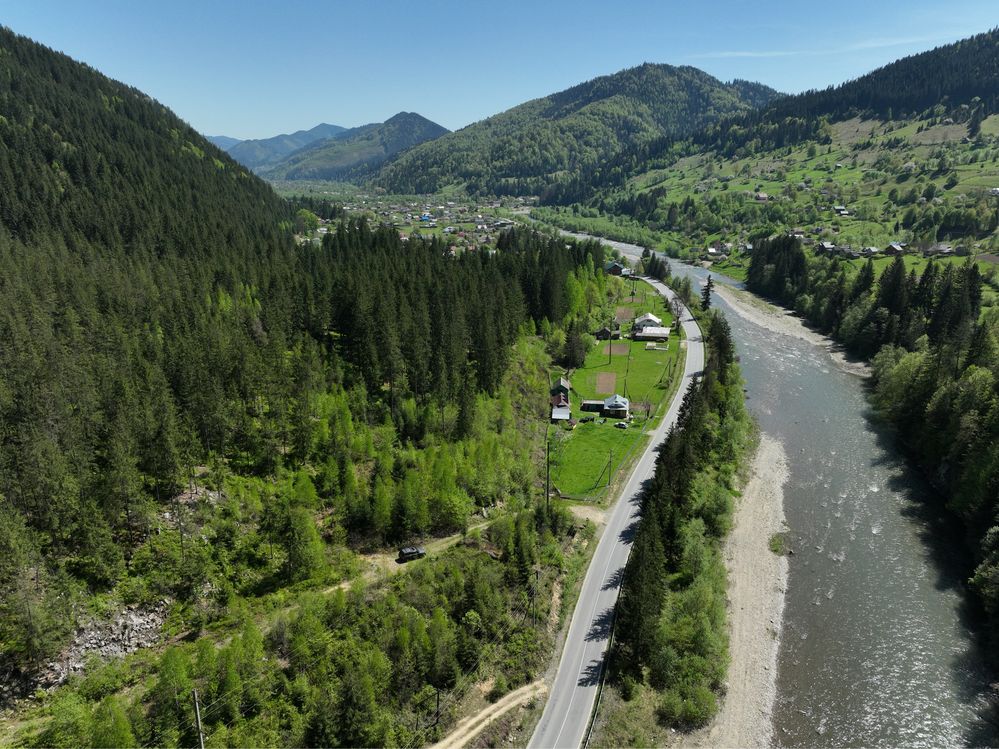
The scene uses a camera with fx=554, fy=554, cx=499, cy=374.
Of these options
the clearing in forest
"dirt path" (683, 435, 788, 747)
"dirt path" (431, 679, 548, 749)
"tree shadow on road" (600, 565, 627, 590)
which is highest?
the clearing in forest

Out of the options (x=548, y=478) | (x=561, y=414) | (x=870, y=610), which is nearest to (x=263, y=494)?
(x=548, y=478)

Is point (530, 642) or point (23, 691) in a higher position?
point (23, 691)

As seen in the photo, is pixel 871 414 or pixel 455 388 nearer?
pixel 455 388

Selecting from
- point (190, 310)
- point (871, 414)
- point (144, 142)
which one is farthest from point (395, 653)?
point (144, 142)

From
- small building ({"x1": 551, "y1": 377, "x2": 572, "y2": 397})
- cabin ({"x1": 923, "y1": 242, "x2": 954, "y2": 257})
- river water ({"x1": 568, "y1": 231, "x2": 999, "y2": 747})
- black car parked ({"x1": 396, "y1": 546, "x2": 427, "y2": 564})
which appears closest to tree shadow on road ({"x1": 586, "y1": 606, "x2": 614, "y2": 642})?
river water ({"x1": 568, "y1": 231, "x2": 999, "y2": 747})

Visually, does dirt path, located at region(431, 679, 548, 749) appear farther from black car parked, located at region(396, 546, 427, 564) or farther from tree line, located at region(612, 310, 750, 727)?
black car parked, located at region(396, 546, 427, 564)

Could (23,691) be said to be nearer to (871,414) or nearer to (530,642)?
(530,642)
